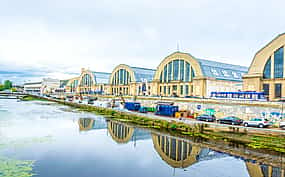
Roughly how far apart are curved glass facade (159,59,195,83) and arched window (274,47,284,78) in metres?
16.0

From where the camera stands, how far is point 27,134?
25.6 metres

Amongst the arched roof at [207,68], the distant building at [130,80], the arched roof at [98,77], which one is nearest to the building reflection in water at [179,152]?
the arched roof at [207,68]

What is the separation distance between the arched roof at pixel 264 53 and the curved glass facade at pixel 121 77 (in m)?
38.5

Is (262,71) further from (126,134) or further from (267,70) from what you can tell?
(126,134)

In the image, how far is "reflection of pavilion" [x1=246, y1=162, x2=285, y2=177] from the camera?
1531 cm

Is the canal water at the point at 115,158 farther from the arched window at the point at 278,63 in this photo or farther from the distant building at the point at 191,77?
the distant building at the point at 191,77

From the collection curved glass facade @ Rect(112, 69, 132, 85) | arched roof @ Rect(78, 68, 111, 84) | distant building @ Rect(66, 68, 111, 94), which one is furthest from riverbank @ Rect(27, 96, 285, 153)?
arched roof @ Rect(78, 68, 111, 84)

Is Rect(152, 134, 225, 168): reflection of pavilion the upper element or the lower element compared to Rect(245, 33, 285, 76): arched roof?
lower

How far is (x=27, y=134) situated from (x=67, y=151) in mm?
8623

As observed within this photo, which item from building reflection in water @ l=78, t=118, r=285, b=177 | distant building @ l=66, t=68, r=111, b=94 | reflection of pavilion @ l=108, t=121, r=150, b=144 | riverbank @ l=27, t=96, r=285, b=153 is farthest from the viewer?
distant building @ l=66, t=68, r=111, b=94

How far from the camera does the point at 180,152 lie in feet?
67.7

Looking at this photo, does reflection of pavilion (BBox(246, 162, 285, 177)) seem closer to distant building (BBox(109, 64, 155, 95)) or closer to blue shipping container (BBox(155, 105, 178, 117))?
blue shipping container (BBox(155, 105, 178, 117))

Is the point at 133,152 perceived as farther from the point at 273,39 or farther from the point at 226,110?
the point at 273,39

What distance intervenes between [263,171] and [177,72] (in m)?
35.4
